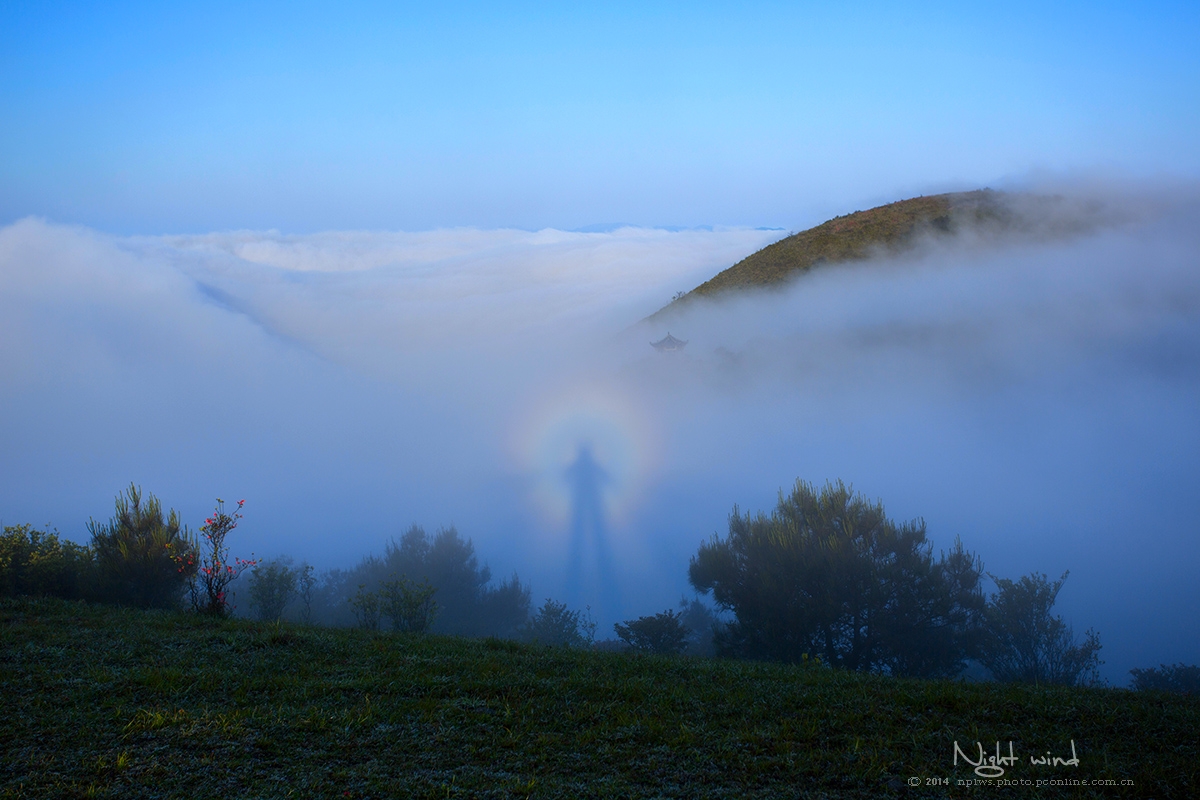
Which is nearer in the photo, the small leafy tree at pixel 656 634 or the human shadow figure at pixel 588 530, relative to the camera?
the small leafy tree at pixel 656 634

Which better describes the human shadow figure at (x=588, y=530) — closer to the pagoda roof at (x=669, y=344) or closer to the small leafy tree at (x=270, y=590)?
the small leafy tree at (x=270, y=590)

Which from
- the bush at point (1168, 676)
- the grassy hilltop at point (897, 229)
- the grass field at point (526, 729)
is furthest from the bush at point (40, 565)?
the grassy hilltop at point (897, 229)

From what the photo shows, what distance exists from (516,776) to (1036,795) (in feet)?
15.1

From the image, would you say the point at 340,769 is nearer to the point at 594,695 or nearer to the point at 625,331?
the point at 594,695

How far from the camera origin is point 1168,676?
21.1m

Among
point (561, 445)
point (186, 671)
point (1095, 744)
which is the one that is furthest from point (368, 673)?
point (561, 445)

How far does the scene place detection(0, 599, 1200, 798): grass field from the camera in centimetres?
564

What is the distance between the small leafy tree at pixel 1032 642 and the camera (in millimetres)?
18359

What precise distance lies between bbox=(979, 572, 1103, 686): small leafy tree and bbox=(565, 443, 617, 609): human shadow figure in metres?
19.6

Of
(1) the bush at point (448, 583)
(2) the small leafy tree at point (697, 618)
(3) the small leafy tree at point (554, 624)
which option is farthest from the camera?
(1) the bush at point (448, 583)

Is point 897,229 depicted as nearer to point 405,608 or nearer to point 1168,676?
point 1168,676

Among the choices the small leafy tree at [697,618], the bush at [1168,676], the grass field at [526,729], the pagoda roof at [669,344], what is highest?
the pagoda roof at [669,344]

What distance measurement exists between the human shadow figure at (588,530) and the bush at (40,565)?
23.4 metres

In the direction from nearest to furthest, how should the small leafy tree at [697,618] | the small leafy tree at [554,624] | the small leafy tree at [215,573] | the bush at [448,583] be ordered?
1. the small leafy tree at [215,573]
2. the small leafy tree at [554,624]
3. the small leafy tree at [697,618]
4. the bush at [448,583]
